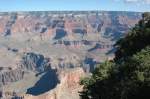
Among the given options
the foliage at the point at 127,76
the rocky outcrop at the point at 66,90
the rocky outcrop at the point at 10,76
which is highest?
the foliage at the point at 127,76

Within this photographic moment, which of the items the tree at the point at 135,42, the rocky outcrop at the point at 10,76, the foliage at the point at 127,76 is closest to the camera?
the foliage at the point at 127,76

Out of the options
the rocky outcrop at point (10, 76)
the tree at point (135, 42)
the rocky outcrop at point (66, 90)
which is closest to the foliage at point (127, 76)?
the tree at point (135, 42)

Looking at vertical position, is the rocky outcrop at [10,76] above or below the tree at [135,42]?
below

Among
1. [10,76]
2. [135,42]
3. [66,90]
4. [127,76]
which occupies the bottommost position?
[10,76]

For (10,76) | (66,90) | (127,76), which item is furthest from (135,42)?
(10,76)

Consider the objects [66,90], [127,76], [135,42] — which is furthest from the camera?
[66,90]

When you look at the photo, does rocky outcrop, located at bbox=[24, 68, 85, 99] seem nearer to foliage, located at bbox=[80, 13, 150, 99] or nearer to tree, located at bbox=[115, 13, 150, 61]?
tree, located at bbox=[115, 13, 150, 61]

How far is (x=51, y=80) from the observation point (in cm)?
14388

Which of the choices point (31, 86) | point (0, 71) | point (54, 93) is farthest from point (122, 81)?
point (0, 71)

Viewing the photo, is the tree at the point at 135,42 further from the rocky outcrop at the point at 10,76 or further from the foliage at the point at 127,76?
the rocky outcrop at the point at 10,76

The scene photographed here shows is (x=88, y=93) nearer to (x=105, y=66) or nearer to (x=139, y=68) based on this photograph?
(x=105, y=66)

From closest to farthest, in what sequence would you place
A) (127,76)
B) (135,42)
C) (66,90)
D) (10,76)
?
(127,76) < (135,42) < (66,90) < (10,76)

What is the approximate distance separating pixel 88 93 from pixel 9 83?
156 metres

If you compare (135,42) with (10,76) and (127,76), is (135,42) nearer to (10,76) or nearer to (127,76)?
Result: (127,76)
